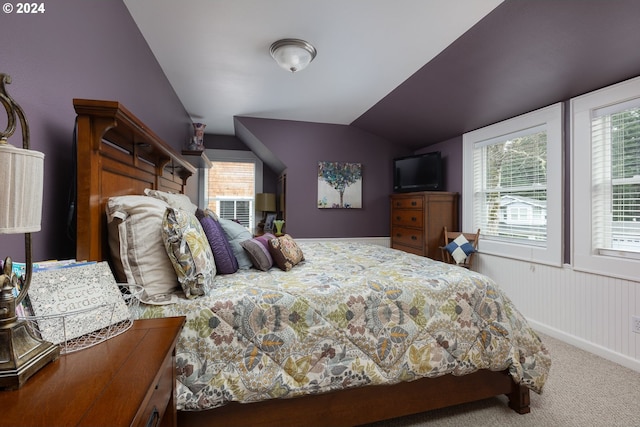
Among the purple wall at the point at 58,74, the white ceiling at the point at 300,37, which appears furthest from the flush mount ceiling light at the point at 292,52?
the purple wall at the point at 58,74

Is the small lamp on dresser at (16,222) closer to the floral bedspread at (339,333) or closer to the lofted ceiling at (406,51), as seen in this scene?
the floral bedspread at (339,333)

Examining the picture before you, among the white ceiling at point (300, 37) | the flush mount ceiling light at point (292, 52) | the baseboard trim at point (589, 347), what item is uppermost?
the white ceiling at point (300, 37)

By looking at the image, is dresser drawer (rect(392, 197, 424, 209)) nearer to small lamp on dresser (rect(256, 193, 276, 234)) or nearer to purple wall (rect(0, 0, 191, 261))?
small lamp on dresser (rect(256, 193, 276, 234))

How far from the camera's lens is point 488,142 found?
358cm

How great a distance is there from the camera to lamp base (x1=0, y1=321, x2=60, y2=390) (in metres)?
0.58

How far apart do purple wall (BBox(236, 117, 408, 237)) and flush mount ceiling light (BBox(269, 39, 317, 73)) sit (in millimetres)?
1803

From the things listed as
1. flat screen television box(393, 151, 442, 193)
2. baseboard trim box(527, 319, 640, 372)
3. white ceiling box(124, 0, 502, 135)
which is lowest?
baseboard trim box(527, 319, 640, 372)

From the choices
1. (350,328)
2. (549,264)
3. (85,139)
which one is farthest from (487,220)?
(85,139)

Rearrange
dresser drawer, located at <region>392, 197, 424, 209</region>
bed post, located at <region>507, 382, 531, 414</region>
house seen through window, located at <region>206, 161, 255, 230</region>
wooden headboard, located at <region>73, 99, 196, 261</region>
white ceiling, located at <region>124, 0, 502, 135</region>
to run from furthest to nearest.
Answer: house seen through window, located at <region>206, 161, 255, 230</region> < dresser drawer, located at <region>392, 197, 424, 209</region> < white ceiling, located at <region>124, 0, 502, 135</region> < bed post, located at <region>507, 382, 531, 414</region> < wooden headboard, located at <region>73, 99, 196, 261</region>

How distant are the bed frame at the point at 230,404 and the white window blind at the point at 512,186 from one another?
2043mm

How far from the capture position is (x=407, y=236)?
166 inches

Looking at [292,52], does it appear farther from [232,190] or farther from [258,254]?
[232,190]

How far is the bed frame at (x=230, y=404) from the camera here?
3.92 ft

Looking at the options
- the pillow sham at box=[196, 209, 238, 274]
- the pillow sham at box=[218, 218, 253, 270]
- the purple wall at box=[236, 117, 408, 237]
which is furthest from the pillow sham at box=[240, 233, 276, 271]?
the purple wall at box=[236, 117, 408, 237]
